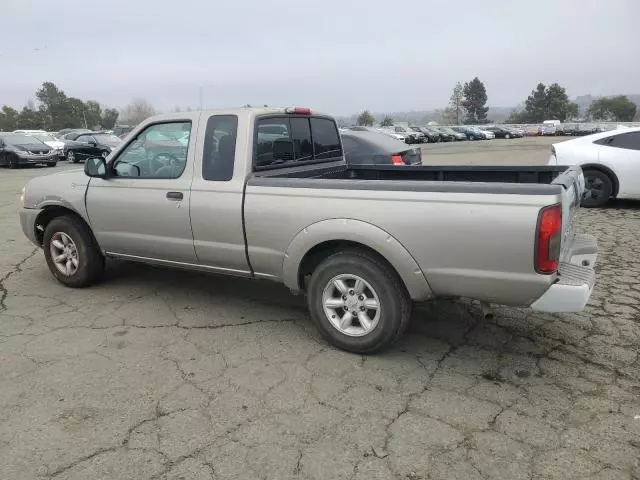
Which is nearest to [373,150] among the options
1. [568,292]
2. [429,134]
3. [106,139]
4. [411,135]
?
[568,292]

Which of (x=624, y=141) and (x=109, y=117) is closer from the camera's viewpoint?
(x=624, y=141)

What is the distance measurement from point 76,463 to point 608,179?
29.6 ft

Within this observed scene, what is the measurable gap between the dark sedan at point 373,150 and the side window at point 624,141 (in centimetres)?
335

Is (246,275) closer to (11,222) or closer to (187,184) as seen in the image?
(187,184)

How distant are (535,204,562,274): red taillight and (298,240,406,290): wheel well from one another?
2.96ft

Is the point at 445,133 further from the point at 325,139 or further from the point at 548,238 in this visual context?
the point at 548,238

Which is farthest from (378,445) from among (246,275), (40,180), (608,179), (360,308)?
(608,179)

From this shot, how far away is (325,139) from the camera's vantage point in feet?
16.6

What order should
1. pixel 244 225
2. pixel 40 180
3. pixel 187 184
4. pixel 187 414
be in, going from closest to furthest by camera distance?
pixel 187 414, pixel 244 225, pixel 187 184, pixel 40 180

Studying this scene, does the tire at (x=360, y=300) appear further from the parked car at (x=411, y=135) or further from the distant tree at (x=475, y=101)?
Result: the distant tree at (x=475, y=101)

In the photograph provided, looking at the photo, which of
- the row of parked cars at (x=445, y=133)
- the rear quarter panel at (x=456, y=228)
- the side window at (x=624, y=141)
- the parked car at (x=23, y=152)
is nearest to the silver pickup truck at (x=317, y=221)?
the rear quarter panel at (x=456, y=228)

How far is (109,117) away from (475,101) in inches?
3000

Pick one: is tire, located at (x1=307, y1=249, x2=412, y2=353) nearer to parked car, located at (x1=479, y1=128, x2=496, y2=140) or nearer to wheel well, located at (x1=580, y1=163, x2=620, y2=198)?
wheel well, located at (x1=580, y1=163, x2=620, y2=198)

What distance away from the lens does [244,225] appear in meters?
3.86
